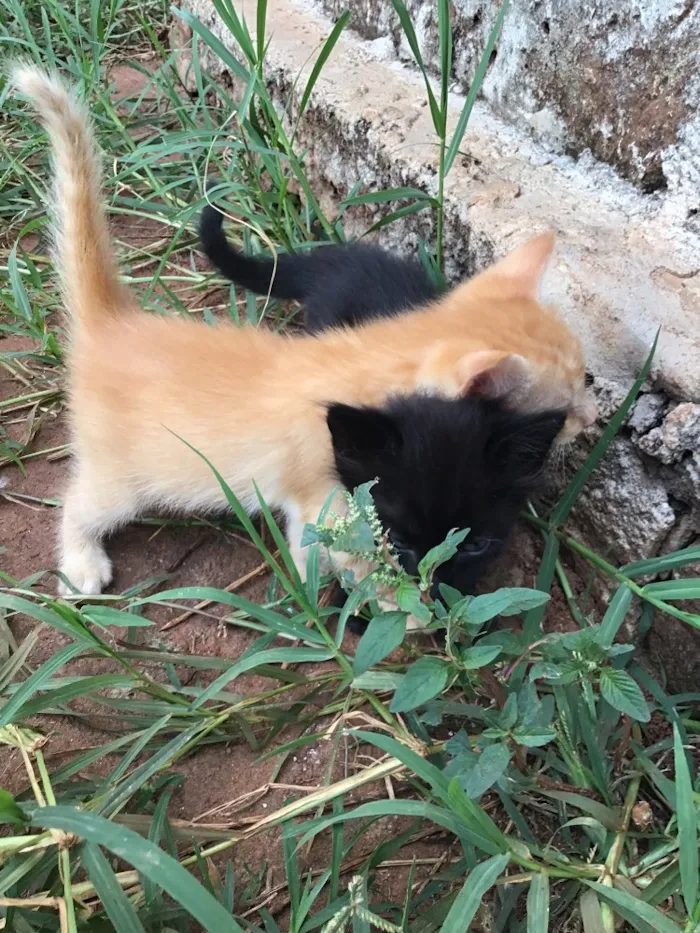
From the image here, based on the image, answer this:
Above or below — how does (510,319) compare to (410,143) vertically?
below

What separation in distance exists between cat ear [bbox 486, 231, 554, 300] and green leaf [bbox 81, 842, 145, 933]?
942 millimetres

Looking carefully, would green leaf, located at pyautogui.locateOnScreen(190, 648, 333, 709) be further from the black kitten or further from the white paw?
the black kitten

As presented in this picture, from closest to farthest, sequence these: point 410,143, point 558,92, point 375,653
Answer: point 375,653
point 558,92
point 410,143

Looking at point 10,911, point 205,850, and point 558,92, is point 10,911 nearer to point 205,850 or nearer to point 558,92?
point 205,850

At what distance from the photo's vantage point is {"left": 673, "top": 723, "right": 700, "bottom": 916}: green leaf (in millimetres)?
651

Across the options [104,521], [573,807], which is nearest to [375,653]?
[573,807]

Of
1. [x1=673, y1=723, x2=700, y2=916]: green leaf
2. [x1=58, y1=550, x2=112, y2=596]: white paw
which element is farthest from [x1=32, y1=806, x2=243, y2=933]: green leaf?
[x1=58, y1=550, x2=112, y2=596]: white paw

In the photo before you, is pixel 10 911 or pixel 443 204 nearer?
pixel 10 911

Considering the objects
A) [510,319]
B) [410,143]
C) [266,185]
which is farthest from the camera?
[266,185]

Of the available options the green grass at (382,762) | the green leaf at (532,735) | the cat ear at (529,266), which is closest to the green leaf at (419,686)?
the green grass at (382,762)

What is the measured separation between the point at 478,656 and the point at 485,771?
0.11 metres

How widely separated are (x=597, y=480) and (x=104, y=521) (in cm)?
90

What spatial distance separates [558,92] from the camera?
4.12 feet

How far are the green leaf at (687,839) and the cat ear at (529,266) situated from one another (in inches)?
27.7
